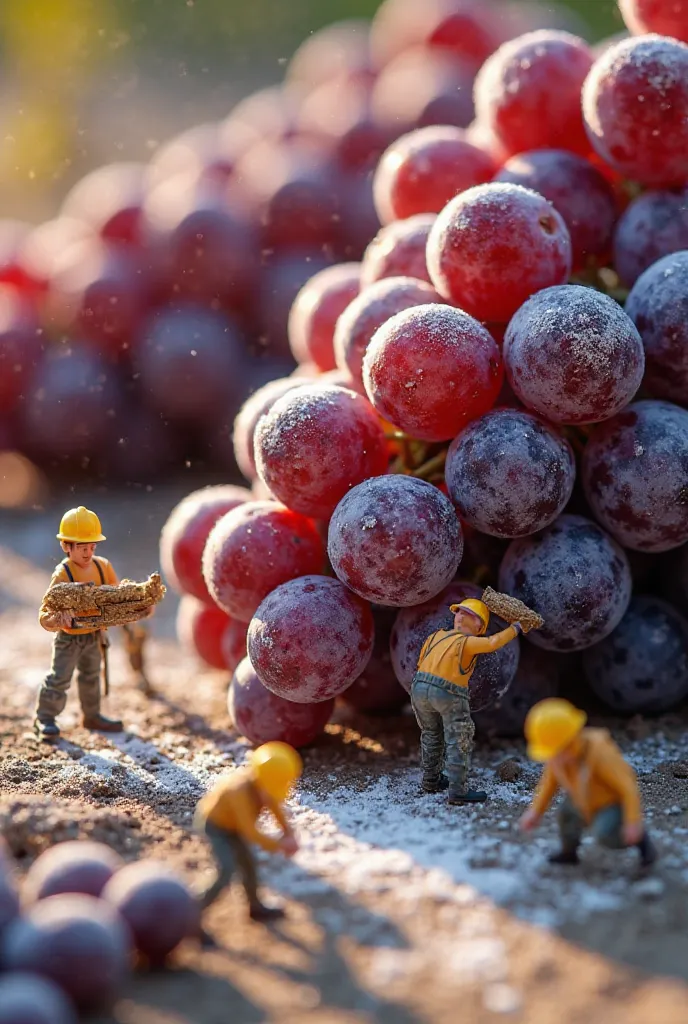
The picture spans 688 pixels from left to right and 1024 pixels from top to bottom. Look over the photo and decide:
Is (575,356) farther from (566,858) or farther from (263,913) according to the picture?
(263,913)

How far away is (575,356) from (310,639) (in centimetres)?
78

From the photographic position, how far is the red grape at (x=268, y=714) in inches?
101

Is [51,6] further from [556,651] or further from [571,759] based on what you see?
[571,759]

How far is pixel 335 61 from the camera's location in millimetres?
4852

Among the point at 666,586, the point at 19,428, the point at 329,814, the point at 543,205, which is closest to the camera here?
the point at 329,814

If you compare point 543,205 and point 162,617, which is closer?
point 543,205

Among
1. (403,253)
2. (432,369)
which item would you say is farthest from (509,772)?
(403,253)

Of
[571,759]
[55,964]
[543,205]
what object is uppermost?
[543,205]

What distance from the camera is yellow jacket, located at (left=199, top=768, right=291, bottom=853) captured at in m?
1.89

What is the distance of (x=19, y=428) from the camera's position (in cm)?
436

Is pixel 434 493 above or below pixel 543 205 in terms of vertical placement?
below

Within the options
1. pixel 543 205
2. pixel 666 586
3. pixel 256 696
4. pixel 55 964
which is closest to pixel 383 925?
pixel 55 964

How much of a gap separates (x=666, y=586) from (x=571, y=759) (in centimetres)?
92

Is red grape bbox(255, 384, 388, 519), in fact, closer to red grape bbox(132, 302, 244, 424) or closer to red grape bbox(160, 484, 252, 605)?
red grape bbox(160, 484, 252, 605)
